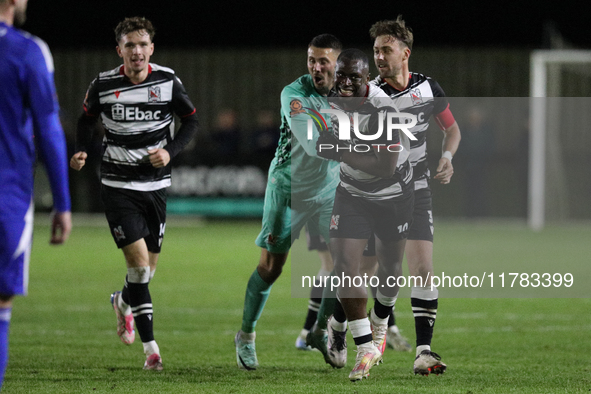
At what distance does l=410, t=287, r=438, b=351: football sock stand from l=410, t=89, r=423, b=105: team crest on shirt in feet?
3.92

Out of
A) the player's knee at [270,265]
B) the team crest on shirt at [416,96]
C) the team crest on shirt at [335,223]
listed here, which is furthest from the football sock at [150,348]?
the team crest on shirt at [416,96]

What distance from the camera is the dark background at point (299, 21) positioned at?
73.0 ft

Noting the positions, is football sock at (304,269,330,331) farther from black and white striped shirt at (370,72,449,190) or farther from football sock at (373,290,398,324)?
black and white striped shirt at (370,72,449,190)

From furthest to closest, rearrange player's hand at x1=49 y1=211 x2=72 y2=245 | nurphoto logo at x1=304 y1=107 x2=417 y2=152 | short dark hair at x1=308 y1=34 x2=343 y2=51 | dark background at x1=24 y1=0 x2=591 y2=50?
dark background at x1=24 y1=0 x2=591 y2=50 < short dark hair at x1=308 y1=34 x2=343 y2=51 < nurphoto logo at x1=304 y1=107 x2=417 y2=152 < player's hand at x1=49 y1=211 x2=72 y2=245

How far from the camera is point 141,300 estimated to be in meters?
6.16

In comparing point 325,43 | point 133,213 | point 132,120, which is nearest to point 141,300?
point 133,213

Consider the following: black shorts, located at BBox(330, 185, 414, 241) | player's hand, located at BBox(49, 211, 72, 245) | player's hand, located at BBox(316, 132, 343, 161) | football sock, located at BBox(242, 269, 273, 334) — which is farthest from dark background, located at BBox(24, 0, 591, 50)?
player's hand, located at BBox(49, 211, 72, 245)

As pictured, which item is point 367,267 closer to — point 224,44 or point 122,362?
point 122,362

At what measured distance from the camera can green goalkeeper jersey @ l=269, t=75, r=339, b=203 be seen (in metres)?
5.80

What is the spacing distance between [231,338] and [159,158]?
206 centimetres

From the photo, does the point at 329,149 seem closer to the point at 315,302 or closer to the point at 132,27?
the point at 132,27

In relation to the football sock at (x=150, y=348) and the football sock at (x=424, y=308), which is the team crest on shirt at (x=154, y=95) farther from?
the football sock at (x=424, y=308)

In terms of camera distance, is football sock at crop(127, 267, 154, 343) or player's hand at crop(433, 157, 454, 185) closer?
player's hand at crop(433, 157, 454, 185)

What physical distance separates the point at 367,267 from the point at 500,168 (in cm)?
1253
